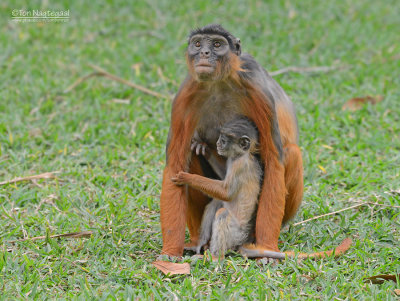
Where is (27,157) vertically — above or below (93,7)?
below

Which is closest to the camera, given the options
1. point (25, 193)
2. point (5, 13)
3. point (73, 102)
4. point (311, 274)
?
point (311, 274)

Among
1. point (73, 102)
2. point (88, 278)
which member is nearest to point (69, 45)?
point (73, 102)

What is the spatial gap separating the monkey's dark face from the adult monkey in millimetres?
158

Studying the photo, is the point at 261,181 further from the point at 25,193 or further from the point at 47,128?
the point at 47,128

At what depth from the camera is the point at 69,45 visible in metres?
10.3

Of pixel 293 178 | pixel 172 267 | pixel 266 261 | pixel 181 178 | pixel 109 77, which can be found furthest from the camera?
pixel 109 77

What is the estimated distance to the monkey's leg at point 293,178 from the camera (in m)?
5.72

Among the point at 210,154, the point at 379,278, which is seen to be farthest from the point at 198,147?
the point at 379,278

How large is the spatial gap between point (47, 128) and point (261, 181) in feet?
11.4

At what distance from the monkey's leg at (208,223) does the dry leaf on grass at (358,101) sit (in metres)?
3.42

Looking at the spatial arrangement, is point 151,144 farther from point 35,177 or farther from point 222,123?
point 222,123

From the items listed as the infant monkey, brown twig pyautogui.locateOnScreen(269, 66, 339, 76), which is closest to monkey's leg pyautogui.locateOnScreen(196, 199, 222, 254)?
the infant monkey

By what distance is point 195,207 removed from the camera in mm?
5945

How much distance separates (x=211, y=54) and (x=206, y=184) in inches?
41.8
